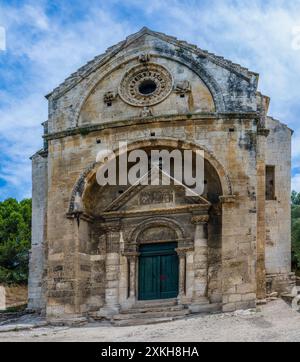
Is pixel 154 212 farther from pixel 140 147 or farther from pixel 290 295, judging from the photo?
pixel 290 295

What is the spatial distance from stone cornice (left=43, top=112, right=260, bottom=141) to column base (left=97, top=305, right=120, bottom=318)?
5567mm

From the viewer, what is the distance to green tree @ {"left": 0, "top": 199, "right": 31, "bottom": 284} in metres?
34.8

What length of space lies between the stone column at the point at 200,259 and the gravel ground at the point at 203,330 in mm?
1135

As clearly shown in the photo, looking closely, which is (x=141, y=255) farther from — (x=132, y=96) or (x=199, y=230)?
(x=132, y=96)

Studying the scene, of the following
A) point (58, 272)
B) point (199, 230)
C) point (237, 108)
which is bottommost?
point (58, 272)

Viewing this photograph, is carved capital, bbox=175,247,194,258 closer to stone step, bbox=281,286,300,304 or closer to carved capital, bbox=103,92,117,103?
stone step, bbox=281,286,300,304

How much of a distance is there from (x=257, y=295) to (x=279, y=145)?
550 cm

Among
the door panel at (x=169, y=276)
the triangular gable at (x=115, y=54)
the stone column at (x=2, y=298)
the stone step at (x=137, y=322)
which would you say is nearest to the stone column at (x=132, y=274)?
the door panel at (x=169, y=276)

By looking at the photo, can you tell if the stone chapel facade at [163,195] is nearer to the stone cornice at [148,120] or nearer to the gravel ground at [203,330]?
the stone cornice at [148,120]

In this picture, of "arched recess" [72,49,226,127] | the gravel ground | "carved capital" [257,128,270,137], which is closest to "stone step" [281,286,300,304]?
the gravel ground

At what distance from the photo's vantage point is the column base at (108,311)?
19.9 metres

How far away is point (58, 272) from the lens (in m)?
20.1
